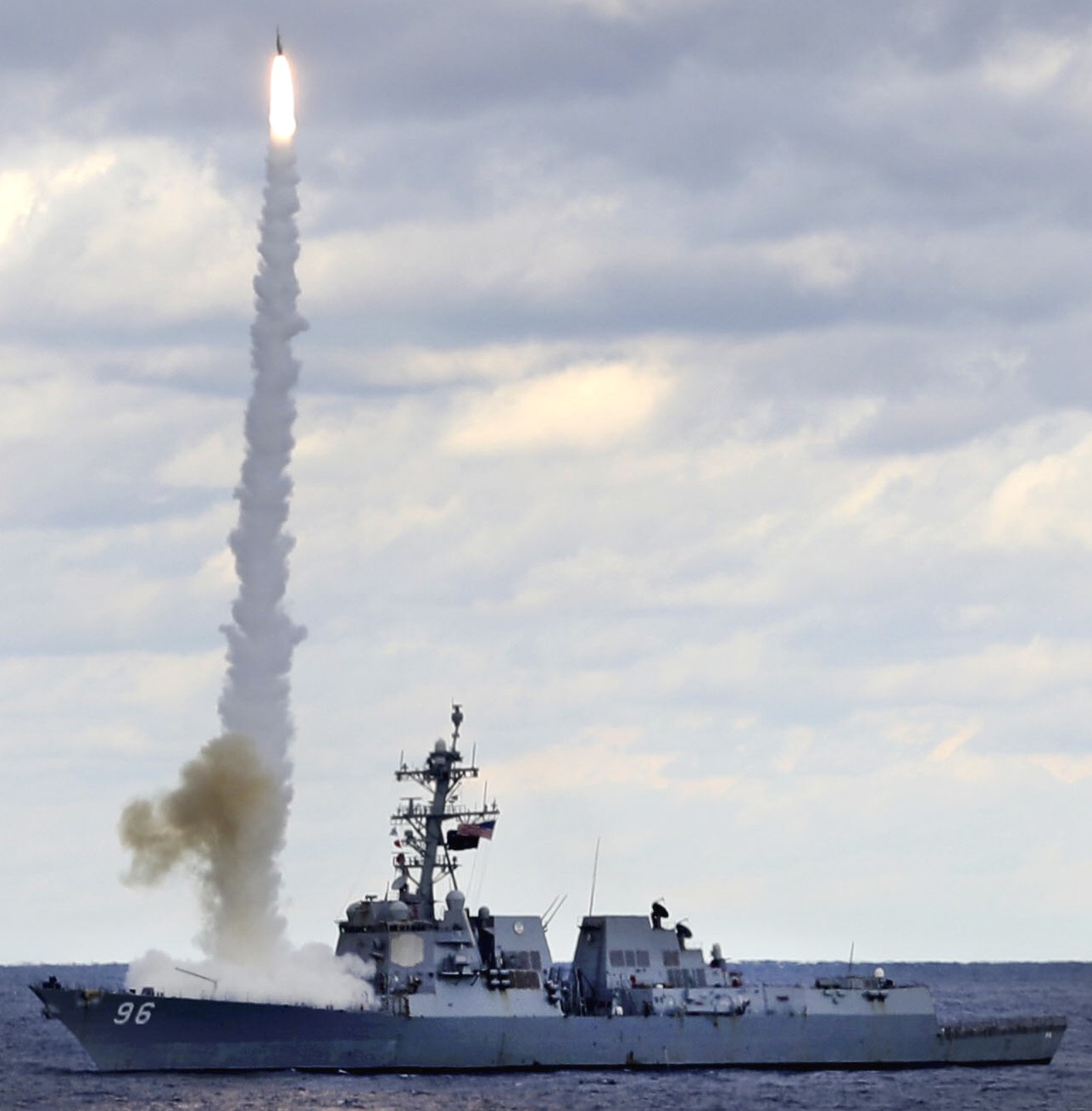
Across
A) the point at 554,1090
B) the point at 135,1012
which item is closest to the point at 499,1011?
the point at 554,1090

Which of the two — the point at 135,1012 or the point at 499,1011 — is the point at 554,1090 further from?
the point at 135,1012

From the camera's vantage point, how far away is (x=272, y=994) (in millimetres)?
48812

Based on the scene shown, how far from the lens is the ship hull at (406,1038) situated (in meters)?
48.2

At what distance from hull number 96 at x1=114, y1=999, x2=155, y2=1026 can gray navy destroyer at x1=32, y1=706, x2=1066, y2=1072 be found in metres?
0.04

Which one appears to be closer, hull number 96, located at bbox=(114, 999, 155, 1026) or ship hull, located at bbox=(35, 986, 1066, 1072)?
hull number 96, located at bbox=(114, 999, 155, 1026)

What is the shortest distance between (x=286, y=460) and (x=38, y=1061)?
20.8 m

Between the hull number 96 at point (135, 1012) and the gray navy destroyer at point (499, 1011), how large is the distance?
4 cm

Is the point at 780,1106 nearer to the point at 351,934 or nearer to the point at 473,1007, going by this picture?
the point at 473,1007

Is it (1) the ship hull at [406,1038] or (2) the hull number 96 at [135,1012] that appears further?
(1) the ship hull at [406,1038]

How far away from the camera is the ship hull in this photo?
4825 cm

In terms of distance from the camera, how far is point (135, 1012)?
48.1 m

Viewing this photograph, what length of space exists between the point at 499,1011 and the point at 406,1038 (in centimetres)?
240

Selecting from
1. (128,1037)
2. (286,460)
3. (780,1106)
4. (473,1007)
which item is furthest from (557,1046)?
(286,460)

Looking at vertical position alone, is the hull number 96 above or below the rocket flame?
below
